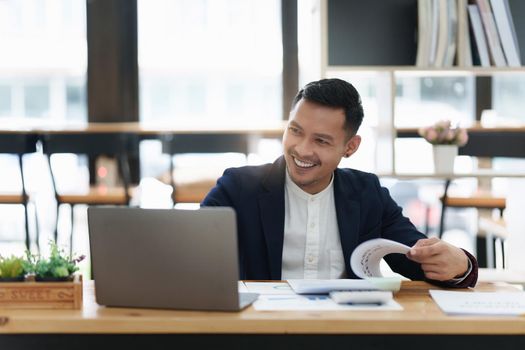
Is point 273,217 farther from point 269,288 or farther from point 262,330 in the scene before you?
point 262,330

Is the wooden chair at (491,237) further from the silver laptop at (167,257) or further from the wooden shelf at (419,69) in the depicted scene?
the silver laptop at (167,257)

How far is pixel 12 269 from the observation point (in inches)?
78.6

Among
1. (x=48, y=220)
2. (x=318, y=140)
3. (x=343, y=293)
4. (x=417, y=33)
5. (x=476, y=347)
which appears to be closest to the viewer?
(x=476, y=347)

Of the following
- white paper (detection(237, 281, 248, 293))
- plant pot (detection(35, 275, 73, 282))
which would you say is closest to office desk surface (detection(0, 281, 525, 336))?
plant pot (detection(35, 275, 73, 282))

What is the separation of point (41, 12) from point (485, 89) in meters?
3.17

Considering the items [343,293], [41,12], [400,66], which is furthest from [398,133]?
[343,293]

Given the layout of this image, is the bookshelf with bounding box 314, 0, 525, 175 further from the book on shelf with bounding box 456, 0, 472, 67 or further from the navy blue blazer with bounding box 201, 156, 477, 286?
the navy blue blazer with bounding box 201, 156, 477, 286

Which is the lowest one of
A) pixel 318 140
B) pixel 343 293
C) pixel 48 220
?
pixel 48 220

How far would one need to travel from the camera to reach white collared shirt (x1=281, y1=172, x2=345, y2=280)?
2.54 metres

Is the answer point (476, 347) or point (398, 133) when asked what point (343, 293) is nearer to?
point (476, 347)

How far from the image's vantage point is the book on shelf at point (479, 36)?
157 inches

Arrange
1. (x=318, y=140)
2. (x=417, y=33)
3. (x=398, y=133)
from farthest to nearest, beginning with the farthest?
(x=398, y=133), (x=417, y=33), (x=318, y=140)

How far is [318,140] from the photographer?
8.14ft

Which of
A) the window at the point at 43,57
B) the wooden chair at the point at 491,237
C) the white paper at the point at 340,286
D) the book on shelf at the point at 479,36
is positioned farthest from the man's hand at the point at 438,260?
the window at the point at 43,57
